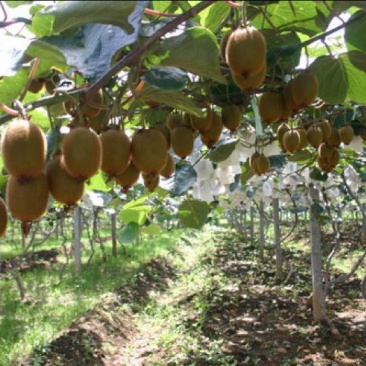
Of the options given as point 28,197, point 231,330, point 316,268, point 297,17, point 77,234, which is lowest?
point 231,330

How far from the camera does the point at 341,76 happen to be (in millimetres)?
1134

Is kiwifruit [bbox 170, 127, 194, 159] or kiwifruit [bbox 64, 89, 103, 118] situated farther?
kiwifruit [bbox 170, 127, 194, 159]

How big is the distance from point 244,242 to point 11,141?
1445 centimetres

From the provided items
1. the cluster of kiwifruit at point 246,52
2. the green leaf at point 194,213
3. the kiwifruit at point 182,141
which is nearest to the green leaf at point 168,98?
the kiwifruit at point 182,141

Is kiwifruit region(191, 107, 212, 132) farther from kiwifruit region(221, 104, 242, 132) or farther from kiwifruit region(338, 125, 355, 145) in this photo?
kiwifruit region(338, 125, 355, 145)

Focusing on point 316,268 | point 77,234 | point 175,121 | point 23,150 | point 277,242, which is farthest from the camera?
point 77,234

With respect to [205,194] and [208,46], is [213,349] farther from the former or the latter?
[208,46]

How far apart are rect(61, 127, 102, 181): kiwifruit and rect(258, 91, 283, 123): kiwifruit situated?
402 millimetres

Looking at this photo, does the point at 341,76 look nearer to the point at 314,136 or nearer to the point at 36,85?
the point at 314,136

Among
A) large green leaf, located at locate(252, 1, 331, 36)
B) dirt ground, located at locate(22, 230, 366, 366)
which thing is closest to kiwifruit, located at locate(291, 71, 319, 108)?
large green leaf, located at locate(252, 1, 331, 36)

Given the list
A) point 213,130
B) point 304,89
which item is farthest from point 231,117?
point 304,89

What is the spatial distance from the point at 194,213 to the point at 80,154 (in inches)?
52.7

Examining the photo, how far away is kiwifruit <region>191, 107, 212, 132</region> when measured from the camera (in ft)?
3.37

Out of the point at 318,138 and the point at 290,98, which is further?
the point at 318,138
